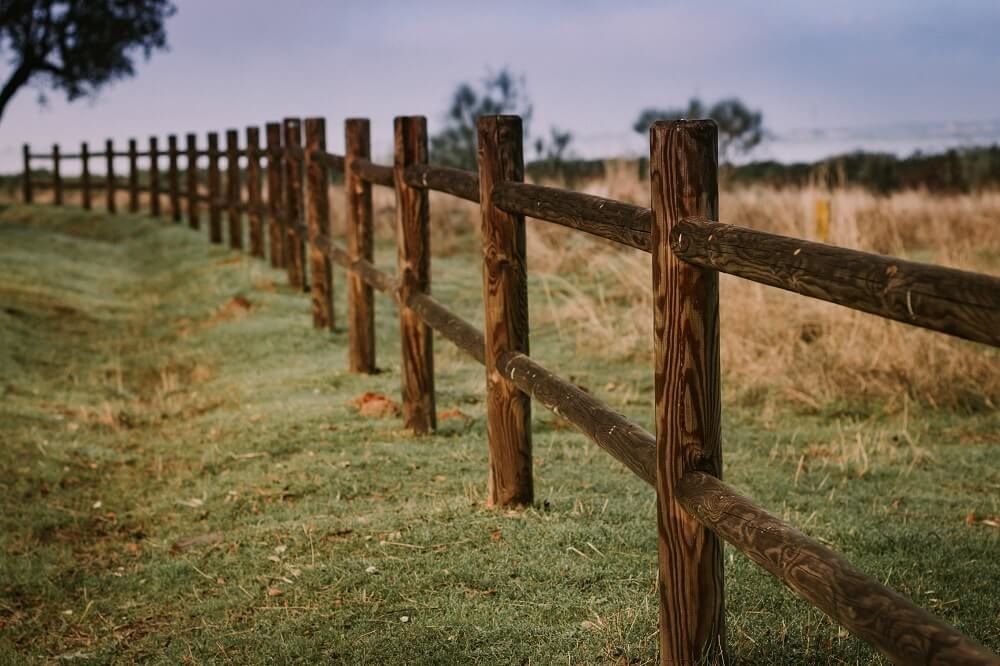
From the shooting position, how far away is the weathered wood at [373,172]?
7145 mm

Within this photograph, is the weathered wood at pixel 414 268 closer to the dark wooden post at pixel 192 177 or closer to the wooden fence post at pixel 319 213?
the wooden fence post at pixel 319 213

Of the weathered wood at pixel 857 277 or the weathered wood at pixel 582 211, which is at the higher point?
the weathered wood at pixel 582 211

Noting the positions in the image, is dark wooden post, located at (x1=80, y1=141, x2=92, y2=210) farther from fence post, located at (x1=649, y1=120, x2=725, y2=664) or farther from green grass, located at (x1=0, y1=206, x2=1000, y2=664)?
fence post, located at (x1=649, y1=120, x2=725, y2=664)

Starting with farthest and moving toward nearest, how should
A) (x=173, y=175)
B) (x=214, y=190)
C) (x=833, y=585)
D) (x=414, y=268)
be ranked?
(x=173, y=175), (x=214, y=190), (x=414, y=268), (x=833, y=585)

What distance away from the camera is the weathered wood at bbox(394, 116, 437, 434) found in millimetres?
6422

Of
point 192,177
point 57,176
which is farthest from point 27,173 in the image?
point 192,177

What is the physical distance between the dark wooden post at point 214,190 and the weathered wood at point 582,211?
46.7 feet

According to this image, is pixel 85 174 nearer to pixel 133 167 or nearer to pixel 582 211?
pixel 133 167

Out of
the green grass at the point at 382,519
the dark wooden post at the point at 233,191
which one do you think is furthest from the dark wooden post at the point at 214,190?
the green grass at the point at 382,519

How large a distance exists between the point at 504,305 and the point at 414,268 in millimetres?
1785

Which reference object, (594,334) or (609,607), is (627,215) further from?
(594,334)

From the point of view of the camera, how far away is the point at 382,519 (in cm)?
491

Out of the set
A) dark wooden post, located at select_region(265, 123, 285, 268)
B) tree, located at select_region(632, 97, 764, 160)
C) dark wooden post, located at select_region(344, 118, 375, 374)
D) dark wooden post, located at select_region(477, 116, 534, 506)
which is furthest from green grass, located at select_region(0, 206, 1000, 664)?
tree, located at select_region(632, 97, 764, 160)

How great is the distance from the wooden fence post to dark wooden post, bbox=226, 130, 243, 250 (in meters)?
6.50
